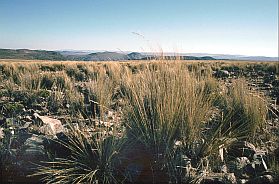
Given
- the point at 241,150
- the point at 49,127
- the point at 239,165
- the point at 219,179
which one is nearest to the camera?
the point at 219,179

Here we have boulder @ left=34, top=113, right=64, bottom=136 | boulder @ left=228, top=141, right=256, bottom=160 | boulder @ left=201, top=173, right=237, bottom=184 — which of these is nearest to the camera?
boulder @ left=201, top=173, right=237, bottom=184

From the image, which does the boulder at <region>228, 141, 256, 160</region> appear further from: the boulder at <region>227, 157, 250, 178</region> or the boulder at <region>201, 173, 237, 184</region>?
the boulder at <region>201, 173, 237, 184</region>

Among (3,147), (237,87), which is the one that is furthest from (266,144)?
(3,147)

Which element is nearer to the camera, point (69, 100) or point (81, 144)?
point (81, 144)

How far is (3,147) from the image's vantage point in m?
4.42

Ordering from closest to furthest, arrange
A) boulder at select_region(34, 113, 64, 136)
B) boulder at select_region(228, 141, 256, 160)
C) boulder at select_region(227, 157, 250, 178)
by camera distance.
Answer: boulder at select_region(227, 157, 250, 178) → boulder at select_region(228, 141, 256, 160) → boulder at select_region(34, 113, 64, 136)

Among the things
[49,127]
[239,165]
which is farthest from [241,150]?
[49,127]

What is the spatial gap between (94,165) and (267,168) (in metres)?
2.00

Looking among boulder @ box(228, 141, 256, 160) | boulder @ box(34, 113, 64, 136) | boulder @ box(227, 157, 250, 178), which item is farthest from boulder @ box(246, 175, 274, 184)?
boulder @ box(34, 113, 64, 136)

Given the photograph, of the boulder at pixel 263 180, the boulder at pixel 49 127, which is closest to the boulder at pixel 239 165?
the boulder at pixel 263 180

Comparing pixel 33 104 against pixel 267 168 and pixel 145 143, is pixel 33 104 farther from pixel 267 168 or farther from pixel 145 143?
pixel 267 168

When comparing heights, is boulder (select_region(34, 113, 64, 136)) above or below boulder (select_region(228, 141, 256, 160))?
above

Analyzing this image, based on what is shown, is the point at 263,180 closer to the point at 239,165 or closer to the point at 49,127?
the point at 239,165

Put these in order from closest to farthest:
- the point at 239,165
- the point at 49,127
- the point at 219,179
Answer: the point at 219,179
the point at 239,165
the point at 49,127
